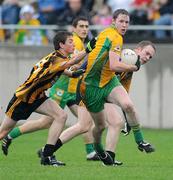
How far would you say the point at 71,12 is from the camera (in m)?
21.6

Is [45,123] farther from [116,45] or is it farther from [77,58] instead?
[116,45]

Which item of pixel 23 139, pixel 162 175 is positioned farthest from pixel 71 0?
pixel 162 175

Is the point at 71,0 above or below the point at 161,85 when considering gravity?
above

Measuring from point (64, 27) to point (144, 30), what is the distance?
1.88 meters

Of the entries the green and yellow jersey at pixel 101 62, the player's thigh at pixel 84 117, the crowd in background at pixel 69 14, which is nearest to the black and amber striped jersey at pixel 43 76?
the green and yellow jersey at pixel 101 62

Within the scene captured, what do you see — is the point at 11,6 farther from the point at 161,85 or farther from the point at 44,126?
the point at 44,126

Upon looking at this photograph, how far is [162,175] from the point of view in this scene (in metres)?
11.7

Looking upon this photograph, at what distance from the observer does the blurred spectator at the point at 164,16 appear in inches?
829

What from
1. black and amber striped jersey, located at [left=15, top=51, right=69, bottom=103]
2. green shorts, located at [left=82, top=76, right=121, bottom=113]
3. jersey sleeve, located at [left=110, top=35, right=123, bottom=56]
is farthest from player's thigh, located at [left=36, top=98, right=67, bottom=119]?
jersey sleeve, located at [left=110, top=35, right=123, bottom=56]

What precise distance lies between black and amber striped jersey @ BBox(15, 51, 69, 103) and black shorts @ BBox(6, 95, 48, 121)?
0.22 ft

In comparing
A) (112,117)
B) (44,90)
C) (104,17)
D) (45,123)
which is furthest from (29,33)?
(112,117)

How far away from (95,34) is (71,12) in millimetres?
1037

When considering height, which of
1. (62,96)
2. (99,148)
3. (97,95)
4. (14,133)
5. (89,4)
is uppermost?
(97,95)

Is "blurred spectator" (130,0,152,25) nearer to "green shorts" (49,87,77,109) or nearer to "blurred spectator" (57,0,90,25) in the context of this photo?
"blurred spectator" (57,0,90,25)
